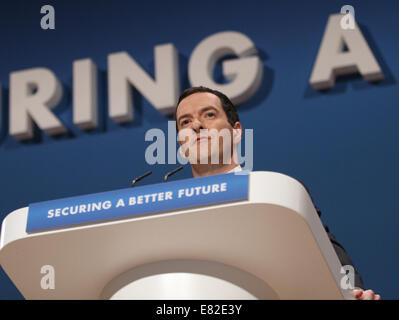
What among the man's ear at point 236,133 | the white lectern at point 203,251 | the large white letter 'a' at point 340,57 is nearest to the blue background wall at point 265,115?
the large white letter 'a' at point 340,57

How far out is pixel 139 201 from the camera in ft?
4.31

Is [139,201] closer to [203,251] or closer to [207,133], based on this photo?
[203,251]

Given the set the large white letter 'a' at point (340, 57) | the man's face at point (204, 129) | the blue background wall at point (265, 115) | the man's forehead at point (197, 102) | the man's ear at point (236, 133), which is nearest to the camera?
the man's face at point (204, 129)

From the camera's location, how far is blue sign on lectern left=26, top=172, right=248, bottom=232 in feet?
4.14

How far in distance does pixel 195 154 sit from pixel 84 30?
8.61ft

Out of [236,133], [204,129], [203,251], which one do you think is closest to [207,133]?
[204,129]

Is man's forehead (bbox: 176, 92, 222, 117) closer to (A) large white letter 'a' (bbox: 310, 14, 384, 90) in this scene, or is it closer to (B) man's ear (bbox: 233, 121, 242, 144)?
(B) man's ear (bbox: 233, 121, 242, 144)

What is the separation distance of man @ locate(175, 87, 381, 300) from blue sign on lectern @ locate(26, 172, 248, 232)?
65 cm

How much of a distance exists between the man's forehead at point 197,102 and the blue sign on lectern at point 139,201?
2.56 ft

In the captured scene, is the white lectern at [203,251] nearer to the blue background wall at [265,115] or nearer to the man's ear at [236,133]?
the man's ear at [236,133]

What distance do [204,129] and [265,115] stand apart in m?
1.75

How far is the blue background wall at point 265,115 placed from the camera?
3.43m

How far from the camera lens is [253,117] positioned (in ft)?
12.3

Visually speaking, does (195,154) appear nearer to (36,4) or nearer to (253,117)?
(253,117)
